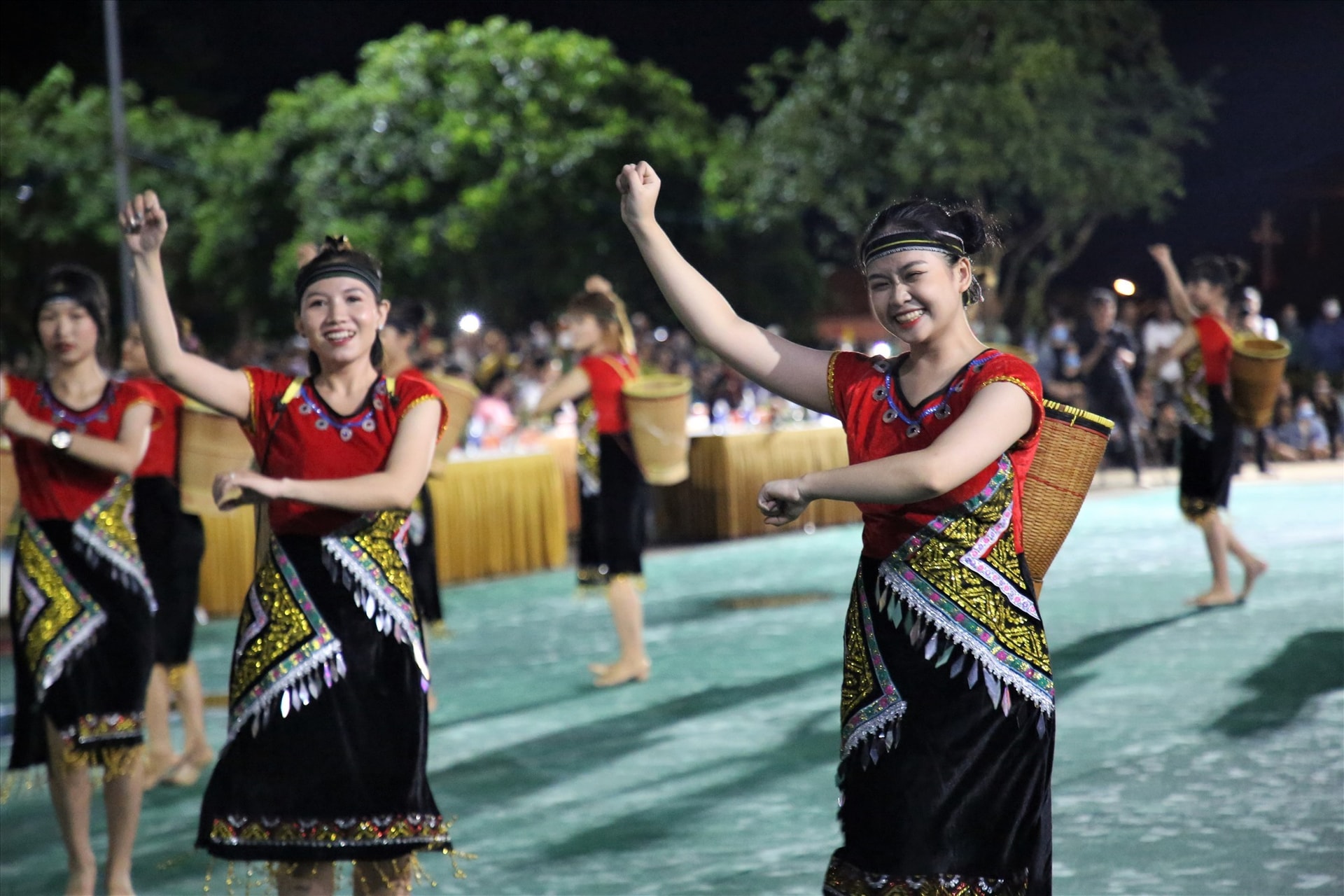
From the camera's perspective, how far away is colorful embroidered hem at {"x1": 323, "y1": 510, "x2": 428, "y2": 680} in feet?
11.5

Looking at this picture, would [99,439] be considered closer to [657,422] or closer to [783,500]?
[783,500]

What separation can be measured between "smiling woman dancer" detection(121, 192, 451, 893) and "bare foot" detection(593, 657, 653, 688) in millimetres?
A: 4053

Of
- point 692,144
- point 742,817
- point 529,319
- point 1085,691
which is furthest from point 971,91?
point 742,817

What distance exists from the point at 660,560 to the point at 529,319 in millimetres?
22294

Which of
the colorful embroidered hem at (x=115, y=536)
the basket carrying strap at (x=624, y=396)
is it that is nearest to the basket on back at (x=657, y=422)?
the basket carrying strap at (x=624, y=396)

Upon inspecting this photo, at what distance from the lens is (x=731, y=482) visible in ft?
44.0

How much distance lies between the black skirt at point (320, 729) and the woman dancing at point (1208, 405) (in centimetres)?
613

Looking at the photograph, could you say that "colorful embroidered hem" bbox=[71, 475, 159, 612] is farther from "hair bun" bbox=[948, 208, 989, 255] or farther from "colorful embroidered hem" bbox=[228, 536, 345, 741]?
"hair bun" bbox=[948, 208, 989, 255]

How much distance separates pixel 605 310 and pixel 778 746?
95.9 inches

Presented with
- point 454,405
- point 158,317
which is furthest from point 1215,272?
point 158,317

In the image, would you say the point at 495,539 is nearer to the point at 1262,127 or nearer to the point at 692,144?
the point at 1262,127

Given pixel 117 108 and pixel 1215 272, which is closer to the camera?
pixel 1215 272

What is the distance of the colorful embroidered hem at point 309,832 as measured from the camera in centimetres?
344

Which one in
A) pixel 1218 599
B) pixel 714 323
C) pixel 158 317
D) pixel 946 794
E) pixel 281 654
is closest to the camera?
pixel 946 794
